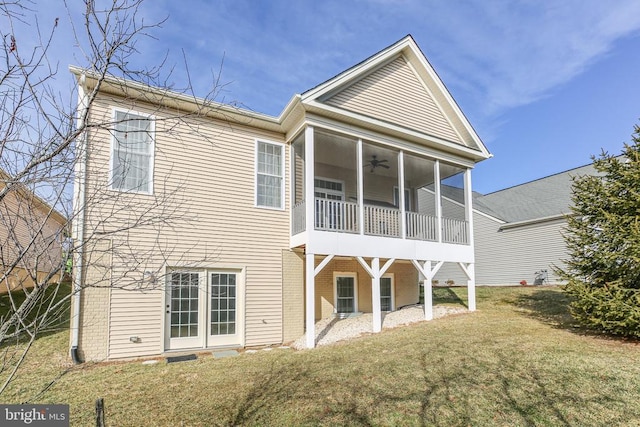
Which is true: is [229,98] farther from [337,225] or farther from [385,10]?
[385,10]

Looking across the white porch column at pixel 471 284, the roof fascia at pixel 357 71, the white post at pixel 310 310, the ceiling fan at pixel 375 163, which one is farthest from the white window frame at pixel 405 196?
the white post at pixel 310 310

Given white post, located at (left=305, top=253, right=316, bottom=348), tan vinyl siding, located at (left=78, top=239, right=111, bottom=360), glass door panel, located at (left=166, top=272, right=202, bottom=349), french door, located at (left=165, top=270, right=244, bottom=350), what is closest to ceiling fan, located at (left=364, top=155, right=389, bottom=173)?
white post, located at (left=305, top=253, right=316, bottom=348)

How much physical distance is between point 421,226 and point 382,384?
6.66 metres

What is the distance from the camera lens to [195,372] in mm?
6867

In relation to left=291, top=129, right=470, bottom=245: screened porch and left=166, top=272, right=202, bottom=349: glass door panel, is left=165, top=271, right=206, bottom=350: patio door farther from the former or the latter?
left=291, top=129, right=470, bottom=245: screened porch

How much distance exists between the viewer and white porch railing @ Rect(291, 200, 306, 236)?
9766 mm

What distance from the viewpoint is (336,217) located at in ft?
32.2

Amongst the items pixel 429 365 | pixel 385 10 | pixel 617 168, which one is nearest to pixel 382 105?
pixel 385 10

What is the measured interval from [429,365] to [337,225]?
4228mm

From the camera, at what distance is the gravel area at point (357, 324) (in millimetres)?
9469

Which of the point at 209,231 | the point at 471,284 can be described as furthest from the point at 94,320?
the point at 471,284

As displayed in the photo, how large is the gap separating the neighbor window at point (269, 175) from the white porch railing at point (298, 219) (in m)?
0.46

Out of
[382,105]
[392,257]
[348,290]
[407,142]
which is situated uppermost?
[382,105]

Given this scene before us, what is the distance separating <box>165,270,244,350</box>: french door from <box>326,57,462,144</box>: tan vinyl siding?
17.8 feet
